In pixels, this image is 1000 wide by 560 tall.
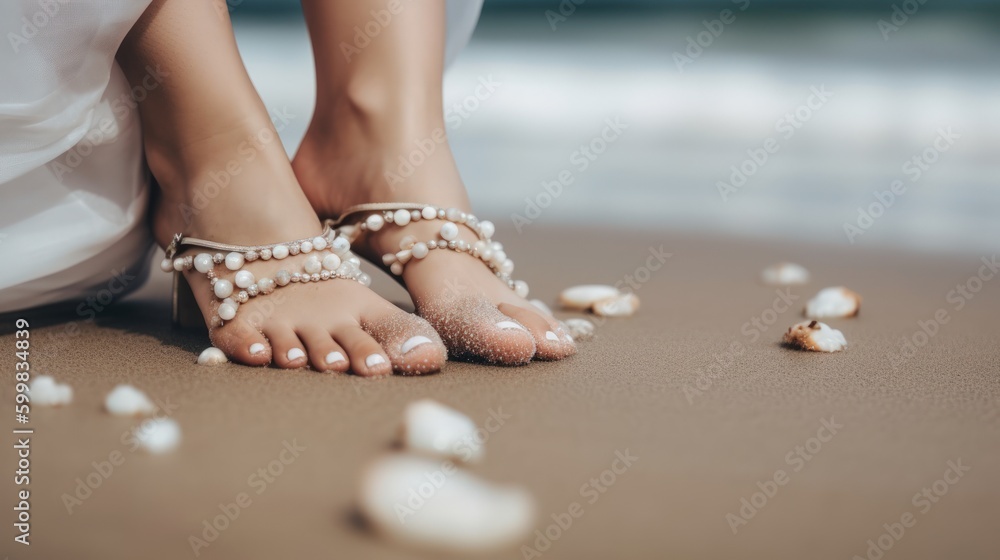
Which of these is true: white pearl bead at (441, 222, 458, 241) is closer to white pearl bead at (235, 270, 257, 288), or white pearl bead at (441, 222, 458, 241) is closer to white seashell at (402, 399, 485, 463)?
white pearl bead at (235, 270, 257, 288)

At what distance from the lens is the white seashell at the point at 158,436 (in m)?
0.59

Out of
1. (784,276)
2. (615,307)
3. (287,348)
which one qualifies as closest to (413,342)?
(287,348)

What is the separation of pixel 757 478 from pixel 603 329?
46 centimetres

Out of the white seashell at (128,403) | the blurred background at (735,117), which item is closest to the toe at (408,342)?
the white seashell at (128,403)

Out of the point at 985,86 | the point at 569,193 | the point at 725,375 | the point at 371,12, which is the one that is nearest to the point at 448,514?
the point at 725,375

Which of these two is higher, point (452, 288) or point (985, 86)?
point (985, 86)

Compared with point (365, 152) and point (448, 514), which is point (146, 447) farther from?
point (365, 152)

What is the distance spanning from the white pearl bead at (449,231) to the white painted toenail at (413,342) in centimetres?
17

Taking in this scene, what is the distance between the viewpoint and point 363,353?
78cm

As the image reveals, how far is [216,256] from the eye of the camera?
86cm

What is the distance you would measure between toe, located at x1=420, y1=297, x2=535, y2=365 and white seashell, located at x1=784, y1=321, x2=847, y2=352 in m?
0.30

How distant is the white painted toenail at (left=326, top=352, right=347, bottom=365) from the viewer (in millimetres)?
775

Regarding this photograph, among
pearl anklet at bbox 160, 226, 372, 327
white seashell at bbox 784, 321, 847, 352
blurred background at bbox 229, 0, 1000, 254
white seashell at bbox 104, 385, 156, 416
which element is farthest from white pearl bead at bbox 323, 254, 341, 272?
blurred background at bbox 229, 0, 1000, 254

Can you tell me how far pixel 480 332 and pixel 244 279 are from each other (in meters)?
0.23
